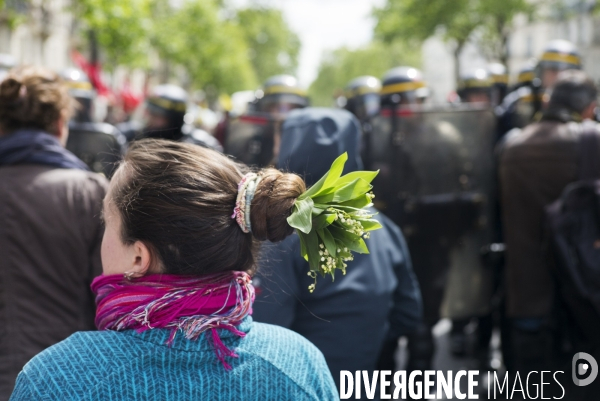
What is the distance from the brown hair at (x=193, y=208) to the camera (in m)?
1.64

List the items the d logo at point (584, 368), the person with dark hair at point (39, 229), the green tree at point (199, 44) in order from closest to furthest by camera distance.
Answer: the person with dark hair at point (39, 229), the d logo at point (584, 368), the green tree at point (199, 44)

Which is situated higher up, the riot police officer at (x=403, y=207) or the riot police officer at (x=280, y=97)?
the riot police officer at (x=280, y=97)

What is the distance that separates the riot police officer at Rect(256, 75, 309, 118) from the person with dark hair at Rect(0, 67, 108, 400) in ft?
13.2

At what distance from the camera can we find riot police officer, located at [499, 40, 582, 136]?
602 centimetres

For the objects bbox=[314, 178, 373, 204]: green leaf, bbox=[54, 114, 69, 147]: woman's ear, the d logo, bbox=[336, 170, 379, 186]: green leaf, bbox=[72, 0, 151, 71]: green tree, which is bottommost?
the d logo

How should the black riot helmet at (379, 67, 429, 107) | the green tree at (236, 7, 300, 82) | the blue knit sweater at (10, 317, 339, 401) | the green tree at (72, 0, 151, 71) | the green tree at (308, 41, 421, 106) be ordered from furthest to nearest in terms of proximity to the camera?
the green tree at (236, 7, 300, 82) → the green tree at (308, 41, 421, 106) → the green tree at (72, 0, 151, 71) → the black riot helmet at (379, 67, 429, 107) → the blue knit sweater at (10, 317, 339, 401)

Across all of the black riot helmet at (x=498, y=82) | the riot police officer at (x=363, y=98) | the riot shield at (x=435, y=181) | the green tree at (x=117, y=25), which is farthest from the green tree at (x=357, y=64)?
the riot shield at (x=435, y=181)

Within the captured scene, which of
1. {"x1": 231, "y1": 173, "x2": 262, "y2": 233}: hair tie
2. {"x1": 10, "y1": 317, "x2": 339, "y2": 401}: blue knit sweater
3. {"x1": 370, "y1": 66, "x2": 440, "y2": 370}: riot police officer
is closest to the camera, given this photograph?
{"x1": 10, "y1": 317, "x2": 339, "y2": 401}: blue knit sweater

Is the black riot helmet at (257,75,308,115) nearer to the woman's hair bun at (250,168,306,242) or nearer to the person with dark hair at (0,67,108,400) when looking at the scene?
the person with dark hair at (0,67,108,400)

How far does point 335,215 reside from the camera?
1.62 m

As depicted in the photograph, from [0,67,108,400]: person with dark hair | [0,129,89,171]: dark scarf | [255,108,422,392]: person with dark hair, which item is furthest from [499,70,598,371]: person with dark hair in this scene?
[0,129,89,171]: dark scarf

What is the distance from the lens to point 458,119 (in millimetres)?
4875

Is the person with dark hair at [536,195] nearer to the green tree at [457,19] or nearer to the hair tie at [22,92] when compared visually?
the hair tie at [22,92]

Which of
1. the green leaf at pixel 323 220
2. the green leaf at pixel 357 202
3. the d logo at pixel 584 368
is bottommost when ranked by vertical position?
the d logo at pixel 584 368
